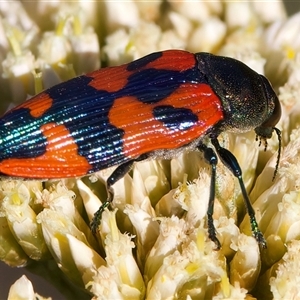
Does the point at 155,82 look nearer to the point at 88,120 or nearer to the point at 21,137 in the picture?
the point at 88,120

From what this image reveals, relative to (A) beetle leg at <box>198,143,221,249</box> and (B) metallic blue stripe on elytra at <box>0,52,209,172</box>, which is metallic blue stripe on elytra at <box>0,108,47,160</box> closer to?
(B) metallic blue stripe on elytra at <box>0,52,209,172</box>

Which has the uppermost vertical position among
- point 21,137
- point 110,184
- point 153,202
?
point 21,137

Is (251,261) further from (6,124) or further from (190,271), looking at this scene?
(6,124)

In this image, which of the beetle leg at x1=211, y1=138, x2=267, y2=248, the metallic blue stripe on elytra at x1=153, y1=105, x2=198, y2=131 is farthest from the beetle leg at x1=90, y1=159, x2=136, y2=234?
the beetle leg at x1=211, y1=138, x2=267, y2=248

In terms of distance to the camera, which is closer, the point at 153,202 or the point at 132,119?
the point at 132,119

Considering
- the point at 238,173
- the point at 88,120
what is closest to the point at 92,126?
the point at 88,120

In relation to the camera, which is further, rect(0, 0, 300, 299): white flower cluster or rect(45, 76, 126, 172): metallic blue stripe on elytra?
rect(45, 76, 126, 172): metallic blue stripe on elytra

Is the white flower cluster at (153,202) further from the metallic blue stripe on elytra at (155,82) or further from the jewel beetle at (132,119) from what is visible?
the metallic blue stripe on elytra at (155,82)
